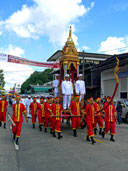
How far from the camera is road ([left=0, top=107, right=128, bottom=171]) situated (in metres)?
4.64

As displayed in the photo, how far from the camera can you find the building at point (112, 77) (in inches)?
773

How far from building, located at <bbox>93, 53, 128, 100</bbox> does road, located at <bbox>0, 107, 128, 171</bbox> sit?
12706 millimetres

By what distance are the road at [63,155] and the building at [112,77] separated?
41.7 feet

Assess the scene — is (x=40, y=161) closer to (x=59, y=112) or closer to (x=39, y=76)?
(x=59, y=112)

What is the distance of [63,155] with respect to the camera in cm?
556

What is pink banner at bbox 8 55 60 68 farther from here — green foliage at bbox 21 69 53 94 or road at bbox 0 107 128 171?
green foliage at bbox 21 69 53 94

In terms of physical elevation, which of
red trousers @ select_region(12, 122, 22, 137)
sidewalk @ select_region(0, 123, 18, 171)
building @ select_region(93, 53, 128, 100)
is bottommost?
sidewalk @ select_region(0, 123, 18, 171)

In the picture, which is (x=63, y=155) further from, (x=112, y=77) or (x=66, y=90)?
(x=112, y=77)

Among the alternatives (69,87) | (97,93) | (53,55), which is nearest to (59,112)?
(69,87)

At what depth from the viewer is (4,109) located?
1098 cm

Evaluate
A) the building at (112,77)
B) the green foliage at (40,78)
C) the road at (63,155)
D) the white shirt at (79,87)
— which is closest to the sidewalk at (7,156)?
the road at (63,155)

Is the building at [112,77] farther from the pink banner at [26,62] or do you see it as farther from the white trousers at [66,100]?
the white trousers at [66,100]

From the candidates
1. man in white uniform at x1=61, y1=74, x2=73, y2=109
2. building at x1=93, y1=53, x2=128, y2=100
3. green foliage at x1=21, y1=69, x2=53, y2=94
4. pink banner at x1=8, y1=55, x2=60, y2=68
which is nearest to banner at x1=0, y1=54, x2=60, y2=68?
pink banner at x1=8, y1=55, x2=60, y2=68

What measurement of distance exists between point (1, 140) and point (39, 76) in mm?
47787
